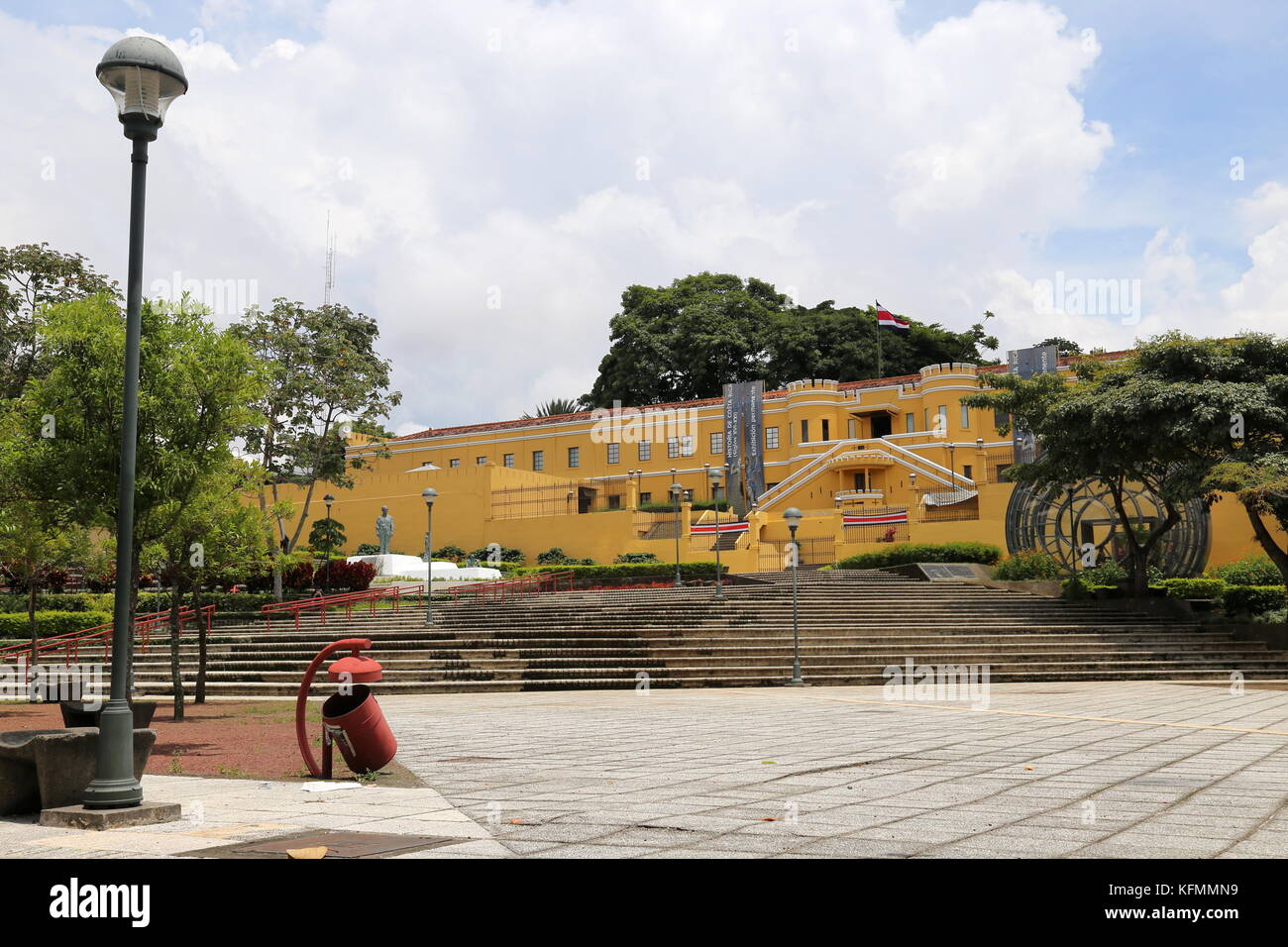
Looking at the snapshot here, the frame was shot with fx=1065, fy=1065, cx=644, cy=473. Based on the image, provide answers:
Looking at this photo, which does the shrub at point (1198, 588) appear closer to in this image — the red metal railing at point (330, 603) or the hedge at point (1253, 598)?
the hedge at point (1253, 598)

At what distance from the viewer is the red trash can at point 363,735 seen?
312 inches

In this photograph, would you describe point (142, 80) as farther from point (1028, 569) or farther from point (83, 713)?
point (1028, 569)

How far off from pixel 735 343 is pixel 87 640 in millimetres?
41061

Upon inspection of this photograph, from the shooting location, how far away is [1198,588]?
27.3 metres

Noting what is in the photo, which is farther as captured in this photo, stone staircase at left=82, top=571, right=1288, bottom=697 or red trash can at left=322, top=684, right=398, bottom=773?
stone staircase at left=82, top=571, right=1288, bottom=697

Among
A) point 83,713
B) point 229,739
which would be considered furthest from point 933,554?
point 83,713

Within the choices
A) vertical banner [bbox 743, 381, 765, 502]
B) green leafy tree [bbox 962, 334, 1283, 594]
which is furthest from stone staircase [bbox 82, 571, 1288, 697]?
vertical banner [bbox 743, 381, 765, 502]

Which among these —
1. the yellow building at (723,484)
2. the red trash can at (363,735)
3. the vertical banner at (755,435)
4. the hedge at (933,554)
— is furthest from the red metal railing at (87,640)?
the vertical banner at (755,435)

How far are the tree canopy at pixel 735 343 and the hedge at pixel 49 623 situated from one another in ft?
126

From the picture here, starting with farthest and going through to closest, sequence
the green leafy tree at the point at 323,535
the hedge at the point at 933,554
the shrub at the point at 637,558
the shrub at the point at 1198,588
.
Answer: the shrub at the point at 637,558
the green leafy tree at the point at 323,535
the hedge at the point at 933,554
the shrub at the point at 1198,588

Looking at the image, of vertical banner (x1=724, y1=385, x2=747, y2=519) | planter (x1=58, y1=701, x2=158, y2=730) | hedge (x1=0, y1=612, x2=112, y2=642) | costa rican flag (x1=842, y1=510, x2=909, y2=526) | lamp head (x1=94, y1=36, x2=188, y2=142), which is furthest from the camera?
vertical banner (x1=724, y1=385, x2=747, y2=519)

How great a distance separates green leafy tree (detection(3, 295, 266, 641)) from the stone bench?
14.8ft

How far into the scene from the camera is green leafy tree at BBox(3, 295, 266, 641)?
34.8 ft

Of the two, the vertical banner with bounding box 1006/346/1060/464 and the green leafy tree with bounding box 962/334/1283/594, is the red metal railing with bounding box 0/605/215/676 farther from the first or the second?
the vertical banner with bounding box 1006/346/1060/464
